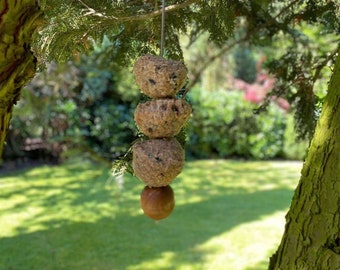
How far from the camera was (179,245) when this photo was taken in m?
4.97

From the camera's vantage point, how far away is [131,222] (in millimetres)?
5676

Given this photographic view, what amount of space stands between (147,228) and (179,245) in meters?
0.62

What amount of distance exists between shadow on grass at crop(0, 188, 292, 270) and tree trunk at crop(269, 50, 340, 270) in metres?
3.21

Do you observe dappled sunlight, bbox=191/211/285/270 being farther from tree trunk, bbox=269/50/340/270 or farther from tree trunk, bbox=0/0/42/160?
tree trunk, bbox=0/0/42/160

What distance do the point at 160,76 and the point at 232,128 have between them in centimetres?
844

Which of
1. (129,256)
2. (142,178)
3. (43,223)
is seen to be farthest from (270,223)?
(142,178)

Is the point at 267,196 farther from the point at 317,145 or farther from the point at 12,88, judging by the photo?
the point at 12,88

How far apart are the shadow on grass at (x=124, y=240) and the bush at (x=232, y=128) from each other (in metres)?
3.12

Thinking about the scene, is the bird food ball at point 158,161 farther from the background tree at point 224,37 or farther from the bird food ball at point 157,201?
the background tree at point 224,37

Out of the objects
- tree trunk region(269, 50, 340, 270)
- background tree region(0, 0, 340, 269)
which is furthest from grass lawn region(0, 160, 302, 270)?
tree trunk region(269, 50, 340, 270)

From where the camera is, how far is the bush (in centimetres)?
948

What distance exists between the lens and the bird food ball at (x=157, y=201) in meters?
1.27

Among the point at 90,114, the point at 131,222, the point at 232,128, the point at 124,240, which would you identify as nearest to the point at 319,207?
the point at 124,240

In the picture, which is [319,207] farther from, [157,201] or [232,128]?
[232,128]
